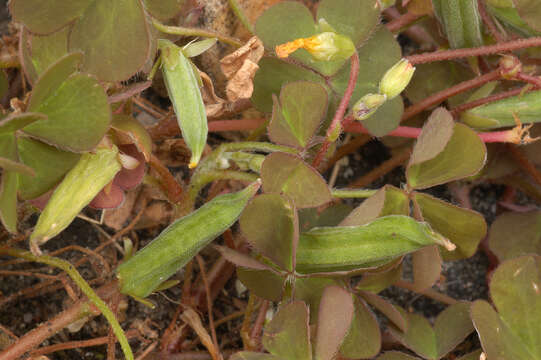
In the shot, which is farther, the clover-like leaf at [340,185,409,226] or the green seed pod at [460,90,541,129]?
the green seed pod at [460,90,541,129]

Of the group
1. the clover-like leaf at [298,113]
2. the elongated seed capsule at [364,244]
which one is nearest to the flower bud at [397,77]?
the clover-like leaf at [298,113]

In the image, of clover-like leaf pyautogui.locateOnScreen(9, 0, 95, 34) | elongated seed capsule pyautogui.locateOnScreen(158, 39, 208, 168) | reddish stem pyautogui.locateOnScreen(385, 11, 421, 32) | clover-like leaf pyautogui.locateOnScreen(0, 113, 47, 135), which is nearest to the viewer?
clover-like leaf pyautogui.locateOnScreen(0, 113, 47, 135)

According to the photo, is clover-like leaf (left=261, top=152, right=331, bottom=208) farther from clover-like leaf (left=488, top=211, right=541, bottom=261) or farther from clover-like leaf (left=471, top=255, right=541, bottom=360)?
clover-like leaf (left=488, top=211, right=541, bottom=261)

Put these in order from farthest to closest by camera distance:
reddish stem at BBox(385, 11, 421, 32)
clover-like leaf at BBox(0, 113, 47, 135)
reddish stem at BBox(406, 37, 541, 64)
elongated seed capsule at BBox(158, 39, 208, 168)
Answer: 1. reddish stem at BBox(385, 11, 421, 32)
2. reddish stem at BBox(406, 37, 541, 64)
3. elongated seed capsule at BBox(158, 39, 208, 168)
4. clover-like leaf at BBox(0, 113, 47, 135)

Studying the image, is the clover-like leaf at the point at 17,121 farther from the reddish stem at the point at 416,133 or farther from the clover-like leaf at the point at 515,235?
the clover-like leaf at the point at 515,235

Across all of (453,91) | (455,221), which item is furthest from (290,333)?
(453,91)

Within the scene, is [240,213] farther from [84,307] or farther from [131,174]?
[84,307]

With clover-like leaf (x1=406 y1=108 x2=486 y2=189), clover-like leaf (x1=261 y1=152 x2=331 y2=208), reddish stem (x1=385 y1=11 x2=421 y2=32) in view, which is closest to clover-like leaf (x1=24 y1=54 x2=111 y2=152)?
clover-like leaf (x1=261 y1=152 x2=331 y2=208)
